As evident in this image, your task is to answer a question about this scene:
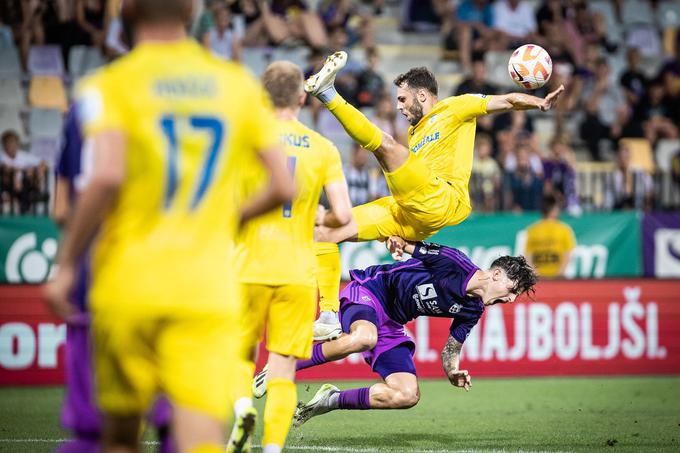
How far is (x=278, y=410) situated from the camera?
6.26 metres

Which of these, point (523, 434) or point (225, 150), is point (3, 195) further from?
point (225, 150)

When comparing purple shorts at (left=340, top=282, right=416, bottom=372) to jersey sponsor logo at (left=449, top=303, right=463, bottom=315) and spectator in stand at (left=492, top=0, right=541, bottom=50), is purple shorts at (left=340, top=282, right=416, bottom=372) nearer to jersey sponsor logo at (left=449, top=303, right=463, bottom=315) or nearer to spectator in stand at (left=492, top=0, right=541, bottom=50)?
jersey sponsor logo at (left=449, top=303, right=463, bottom=315)

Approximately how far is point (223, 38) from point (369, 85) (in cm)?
259

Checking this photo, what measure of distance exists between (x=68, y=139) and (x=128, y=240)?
57 cm

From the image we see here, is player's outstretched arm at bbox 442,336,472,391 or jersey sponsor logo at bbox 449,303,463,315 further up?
jersey sponsor logo at bbox 449,303,463,315

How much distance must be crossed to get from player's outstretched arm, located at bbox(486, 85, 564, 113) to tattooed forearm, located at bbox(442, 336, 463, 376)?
1947 mm

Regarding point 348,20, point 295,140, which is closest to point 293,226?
point 295,140

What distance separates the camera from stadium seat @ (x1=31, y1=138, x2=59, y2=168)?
672 inches

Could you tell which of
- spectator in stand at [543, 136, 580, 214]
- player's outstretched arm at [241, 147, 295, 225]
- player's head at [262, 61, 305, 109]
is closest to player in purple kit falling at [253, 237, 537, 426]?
player's head at [262, 61, 305, 109]

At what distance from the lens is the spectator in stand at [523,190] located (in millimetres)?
16422

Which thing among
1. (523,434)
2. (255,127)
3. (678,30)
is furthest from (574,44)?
(255,127)

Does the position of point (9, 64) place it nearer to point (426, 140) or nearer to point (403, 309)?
point (426, 140)

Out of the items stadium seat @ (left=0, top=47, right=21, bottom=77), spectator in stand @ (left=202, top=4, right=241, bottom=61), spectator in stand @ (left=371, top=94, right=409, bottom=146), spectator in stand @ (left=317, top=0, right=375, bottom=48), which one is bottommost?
spectator in stand @ (left=371, top=94, right=409, bottom=146)

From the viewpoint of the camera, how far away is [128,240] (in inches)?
155
